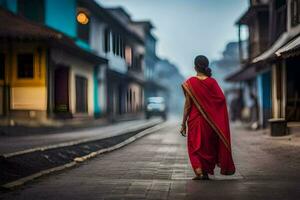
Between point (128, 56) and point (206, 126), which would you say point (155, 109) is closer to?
point (128, 56)

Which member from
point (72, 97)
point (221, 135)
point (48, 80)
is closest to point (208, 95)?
point (221, 135)

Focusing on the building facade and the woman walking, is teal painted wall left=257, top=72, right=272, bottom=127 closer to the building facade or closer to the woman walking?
the building facade

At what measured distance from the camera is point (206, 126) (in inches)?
339

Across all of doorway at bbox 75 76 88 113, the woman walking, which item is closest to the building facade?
the woman walking

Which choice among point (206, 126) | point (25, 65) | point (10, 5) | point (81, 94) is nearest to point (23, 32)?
point (10, 5)

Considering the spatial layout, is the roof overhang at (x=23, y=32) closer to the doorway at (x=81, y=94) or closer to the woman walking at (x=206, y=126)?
the doorway at (x=81, y=94)

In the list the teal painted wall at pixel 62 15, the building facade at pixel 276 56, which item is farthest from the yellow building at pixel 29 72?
the building facade at pixel 276 56

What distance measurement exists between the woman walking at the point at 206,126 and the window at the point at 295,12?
12.6 metres

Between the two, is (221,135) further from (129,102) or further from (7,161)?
(129,102)

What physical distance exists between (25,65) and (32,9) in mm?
2746

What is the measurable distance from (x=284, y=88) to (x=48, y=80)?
9126 millimetres

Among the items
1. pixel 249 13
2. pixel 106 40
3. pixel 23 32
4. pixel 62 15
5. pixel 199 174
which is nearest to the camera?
pixel 199 174

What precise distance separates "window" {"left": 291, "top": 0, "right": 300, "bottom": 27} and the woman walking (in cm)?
1264

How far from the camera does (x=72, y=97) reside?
2678 cm
